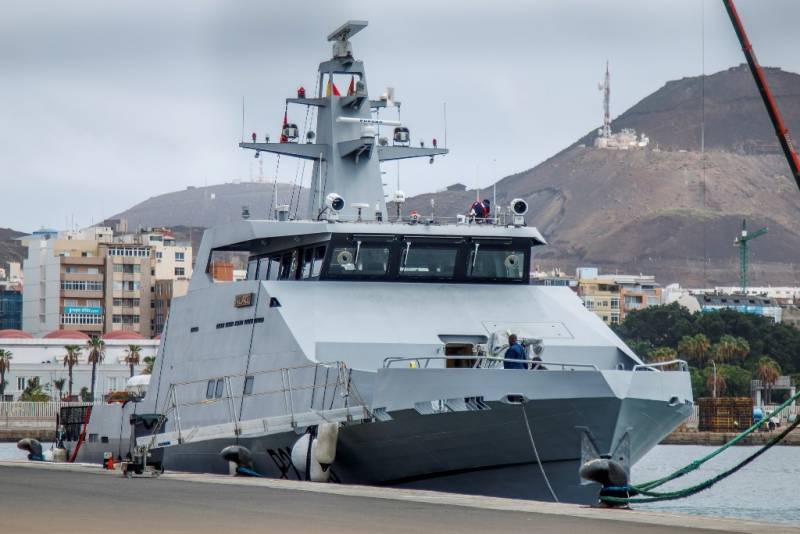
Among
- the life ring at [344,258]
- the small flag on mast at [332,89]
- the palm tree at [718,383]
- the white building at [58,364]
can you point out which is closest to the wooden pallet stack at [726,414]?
the palm tree at [718,383]

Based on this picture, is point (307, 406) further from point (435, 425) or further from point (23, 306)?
point (23, 306)

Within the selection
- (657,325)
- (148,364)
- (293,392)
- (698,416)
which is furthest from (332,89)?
(657,325)

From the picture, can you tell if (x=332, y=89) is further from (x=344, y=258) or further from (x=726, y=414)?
(x=726, y=414)

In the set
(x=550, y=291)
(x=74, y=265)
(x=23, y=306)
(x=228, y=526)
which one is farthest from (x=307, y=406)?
(x=23, y=306)

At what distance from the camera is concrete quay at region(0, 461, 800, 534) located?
13.1 meters

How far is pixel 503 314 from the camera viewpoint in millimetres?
27312

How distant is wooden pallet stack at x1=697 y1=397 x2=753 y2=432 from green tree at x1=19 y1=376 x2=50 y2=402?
47.9 meters

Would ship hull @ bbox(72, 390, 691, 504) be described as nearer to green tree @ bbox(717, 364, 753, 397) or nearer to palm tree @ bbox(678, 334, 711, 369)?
green tree @ bbox(717, 364, 753, 397)

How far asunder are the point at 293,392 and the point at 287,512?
11026mm

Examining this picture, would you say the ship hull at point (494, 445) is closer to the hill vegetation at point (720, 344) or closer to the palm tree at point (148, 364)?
the palm tree at point (148, 364)

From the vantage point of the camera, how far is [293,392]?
2575 centimetres

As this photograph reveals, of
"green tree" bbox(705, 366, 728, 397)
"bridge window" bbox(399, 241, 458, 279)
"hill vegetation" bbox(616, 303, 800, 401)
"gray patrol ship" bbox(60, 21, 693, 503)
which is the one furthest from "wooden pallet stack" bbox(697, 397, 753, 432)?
"bridge window" bbox(399, 241, 458, 279)

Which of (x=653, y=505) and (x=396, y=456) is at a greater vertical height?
(x=396, y=456)

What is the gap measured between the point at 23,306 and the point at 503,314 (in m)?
145
